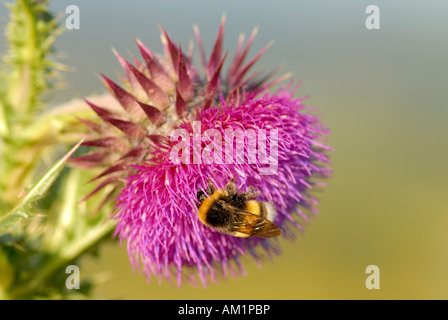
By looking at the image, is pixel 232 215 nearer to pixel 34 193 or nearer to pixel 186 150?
pixel 186 150

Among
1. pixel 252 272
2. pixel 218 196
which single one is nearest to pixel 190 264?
pixel 218 196

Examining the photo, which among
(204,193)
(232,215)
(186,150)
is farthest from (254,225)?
(186,150)

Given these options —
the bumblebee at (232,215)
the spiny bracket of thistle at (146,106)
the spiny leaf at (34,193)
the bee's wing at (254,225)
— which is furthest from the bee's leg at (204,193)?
the spiny leaf at (34,193)

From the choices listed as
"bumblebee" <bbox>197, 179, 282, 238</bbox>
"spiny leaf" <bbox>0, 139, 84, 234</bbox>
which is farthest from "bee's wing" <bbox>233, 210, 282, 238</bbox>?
"spiny leaf" <bbox>0, 139, 84, 234</bbox>

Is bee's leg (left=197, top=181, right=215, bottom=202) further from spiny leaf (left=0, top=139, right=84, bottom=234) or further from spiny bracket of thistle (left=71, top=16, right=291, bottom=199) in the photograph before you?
spiny leaf (left=0, top=139, right=84, bottom=234)

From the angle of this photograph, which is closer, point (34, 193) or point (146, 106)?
point (34, 193)

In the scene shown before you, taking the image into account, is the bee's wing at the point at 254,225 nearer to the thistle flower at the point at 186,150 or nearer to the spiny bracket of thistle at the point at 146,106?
the thistle flower at the point at 186,150
